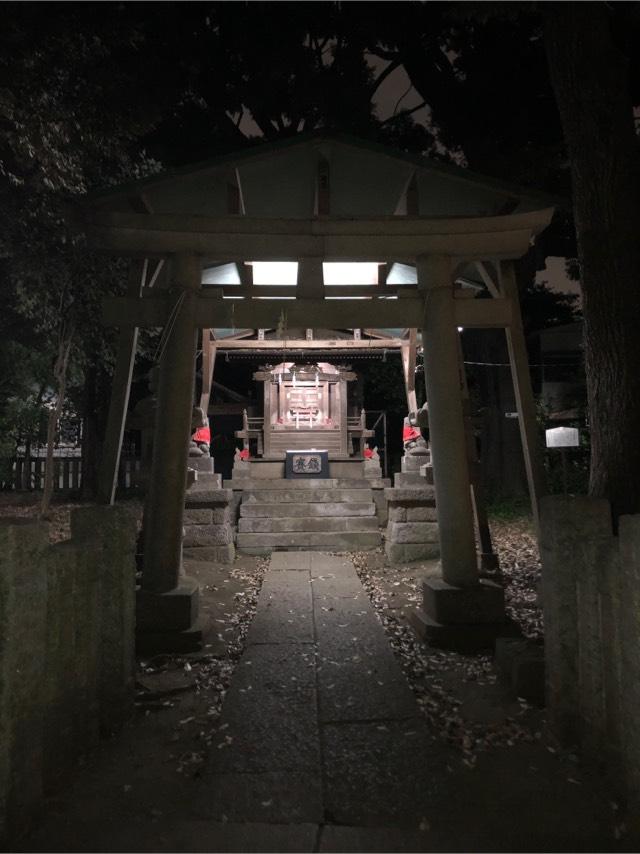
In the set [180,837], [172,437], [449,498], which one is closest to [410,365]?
[449,498]

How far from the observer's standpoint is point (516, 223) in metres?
5.43

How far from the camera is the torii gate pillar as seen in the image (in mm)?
4898

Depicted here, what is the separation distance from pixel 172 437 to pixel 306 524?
18.4ft

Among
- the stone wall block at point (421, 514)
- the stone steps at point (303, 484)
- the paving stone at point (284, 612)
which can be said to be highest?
the stone steps at point (303, 484)

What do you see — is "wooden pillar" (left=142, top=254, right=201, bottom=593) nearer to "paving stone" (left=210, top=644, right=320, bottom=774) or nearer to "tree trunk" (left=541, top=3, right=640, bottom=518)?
"paving stone" (left=210, top=644, right=320, bottom=774)

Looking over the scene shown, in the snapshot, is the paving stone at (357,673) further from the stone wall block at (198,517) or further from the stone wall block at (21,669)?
the stone wall block at (198,517)

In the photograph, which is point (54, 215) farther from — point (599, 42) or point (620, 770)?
point (620, 770)

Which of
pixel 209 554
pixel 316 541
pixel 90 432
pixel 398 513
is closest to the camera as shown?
pixel 209 554

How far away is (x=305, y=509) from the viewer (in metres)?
10.6

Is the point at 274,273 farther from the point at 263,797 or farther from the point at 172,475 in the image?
the point at 263,797

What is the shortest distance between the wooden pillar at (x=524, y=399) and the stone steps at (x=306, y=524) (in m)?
4.80

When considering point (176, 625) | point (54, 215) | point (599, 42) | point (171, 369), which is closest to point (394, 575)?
point (176, 625)

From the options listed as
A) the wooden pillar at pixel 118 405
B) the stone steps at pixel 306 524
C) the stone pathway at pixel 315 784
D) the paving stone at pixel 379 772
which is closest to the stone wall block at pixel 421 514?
the stone steps at pixel 306 524

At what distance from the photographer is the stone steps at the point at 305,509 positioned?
1056 centimetres
